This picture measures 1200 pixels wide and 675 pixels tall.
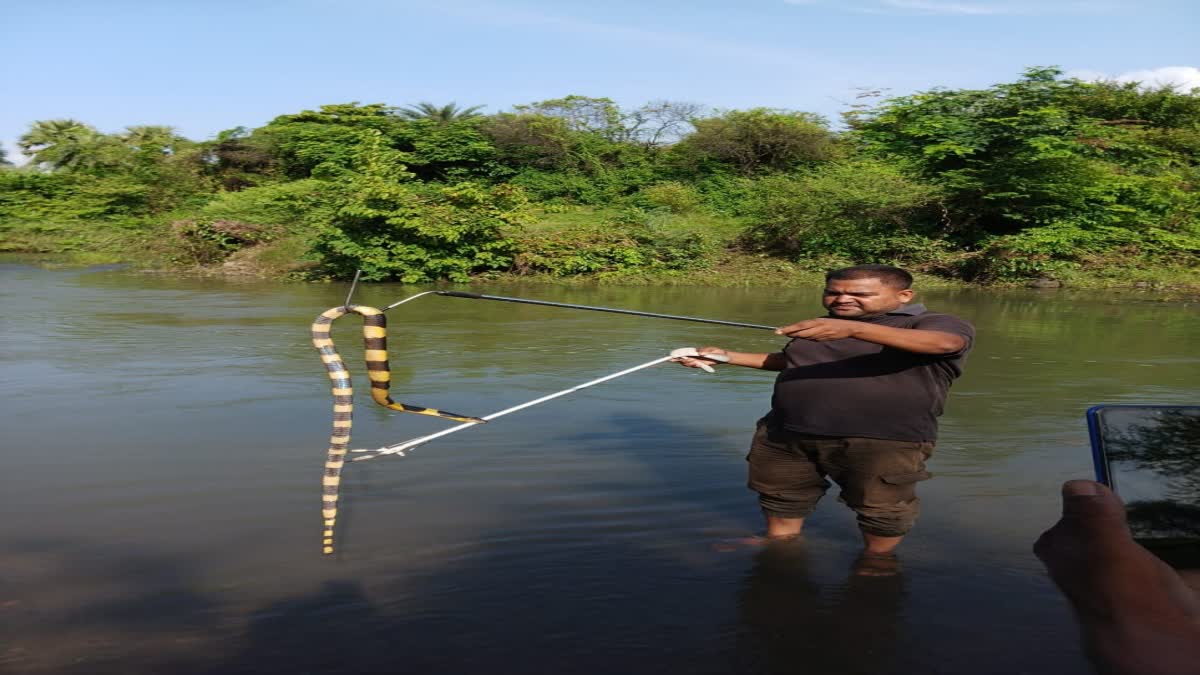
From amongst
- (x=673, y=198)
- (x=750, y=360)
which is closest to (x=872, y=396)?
(x=750, y=360)

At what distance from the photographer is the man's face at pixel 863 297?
146 inches

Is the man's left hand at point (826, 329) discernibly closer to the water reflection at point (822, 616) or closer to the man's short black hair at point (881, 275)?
the man's short black hair at point (881, 275)

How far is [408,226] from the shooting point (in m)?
19.8

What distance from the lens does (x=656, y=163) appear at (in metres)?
33.1

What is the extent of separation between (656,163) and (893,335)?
99.8ft

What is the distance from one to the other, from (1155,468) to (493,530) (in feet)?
9.63

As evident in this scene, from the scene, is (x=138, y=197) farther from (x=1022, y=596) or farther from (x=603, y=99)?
(x=1022, y=596)

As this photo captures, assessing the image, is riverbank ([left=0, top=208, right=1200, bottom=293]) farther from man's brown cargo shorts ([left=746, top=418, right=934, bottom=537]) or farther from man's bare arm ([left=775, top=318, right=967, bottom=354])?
man's bare arm ([left=775, top=318, right=967, bottom=354])

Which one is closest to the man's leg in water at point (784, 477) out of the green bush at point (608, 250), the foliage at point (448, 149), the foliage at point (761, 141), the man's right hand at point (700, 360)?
the man's right hand at point (700, 360)

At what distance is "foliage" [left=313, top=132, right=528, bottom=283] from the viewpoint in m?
20.0

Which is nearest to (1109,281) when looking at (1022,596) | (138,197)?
(1022,596)

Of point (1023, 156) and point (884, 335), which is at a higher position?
point (1023, 156)

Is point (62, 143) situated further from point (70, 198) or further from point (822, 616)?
point (822, 616)

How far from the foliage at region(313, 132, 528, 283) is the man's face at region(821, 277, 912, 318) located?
667 inches
